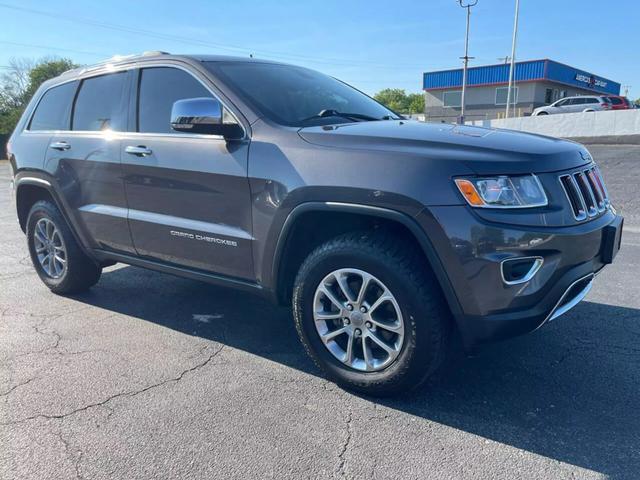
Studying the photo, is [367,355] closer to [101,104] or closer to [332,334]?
[332,334]

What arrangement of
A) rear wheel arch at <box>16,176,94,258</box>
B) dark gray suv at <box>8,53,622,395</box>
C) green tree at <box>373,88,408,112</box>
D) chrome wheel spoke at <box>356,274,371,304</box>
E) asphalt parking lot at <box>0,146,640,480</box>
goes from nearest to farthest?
asphalt parking lot at <box>0,146,640,480</box> < dark gray suv at <box>8,53,622,395</box> < chrome wheel spoke at <box>356,274,371,304</box> < rear wheel arch at <box>16,176,94,258</box> < green tree at <box>373,88,408,112</box>

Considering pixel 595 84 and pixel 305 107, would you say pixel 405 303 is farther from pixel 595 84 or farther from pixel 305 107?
pixel 595 84

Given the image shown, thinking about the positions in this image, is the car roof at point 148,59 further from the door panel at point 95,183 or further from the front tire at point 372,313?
the front tire at point 372,313

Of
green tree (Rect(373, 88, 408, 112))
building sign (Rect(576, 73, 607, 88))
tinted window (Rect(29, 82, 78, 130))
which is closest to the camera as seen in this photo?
tinted window (Rect(29, 82, 78, 130))

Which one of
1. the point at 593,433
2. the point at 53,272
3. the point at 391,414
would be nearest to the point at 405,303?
the point at 391,414

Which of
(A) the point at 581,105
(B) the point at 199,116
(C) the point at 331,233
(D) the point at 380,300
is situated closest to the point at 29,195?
(B) the point at 199,116

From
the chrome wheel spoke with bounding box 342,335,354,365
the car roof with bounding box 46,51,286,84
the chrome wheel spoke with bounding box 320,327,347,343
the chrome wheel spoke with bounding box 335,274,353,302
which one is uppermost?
the car roof with bounding box 46,51,286,84

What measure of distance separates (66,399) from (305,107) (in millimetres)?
2266

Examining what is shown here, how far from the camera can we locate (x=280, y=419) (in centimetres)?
271

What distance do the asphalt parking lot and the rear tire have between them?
0.43 m

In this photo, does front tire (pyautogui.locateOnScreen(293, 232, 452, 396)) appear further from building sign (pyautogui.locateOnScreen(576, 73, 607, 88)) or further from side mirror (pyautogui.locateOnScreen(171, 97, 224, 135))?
building sign (pyautogui.locateOnScreen(576, 73, 607, 88))

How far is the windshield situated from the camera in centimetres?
330

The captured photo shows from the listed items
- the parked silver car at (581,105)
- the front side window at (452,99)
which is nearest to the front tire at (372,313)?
the parked silver car at (581,105)

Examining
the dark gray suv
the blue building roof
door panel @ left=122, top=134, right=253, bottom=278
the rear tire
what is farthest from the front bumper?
the blue building roof
